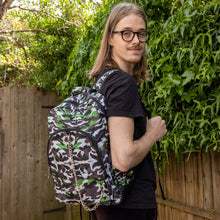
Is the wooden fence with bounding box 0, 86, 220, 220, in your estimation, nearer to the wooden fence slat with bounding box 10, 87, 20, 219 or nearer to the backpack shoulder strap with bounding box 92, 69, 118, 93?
the wooden fence slat with bounding box 10, 87, 20, 219

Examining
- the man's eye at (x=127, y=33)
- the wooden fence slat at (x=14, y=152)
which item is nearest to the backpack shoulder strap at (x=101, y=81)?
the man's eye at (x=127, y=33)

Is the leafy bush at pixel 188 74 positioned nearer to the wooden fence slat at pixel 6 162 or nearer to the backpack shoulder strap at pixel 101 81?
the backpack shoulder strap at pixel 101 81

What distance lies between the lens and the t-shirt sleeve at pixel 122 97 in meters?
1.00

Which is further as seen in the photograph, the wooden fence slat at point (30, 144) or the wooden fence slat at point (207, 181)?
the wooden fence slat at point (30, 144)

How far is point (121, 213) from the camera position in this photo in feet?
3.52

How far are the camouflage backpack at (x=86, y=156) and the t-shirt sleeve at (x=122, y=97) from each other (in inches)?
1.4

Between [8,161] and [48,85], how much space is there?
4.58ft

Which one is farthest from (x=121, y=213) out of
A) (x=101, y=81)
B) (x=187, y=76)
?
(x=187, y=76)

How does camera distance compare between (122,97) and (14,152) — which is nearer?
(122,97)

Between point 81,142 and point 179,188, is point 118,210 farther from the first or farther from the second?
point 179,188

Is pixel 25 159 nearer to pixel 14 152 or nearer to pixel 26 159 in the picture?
pixel 26 159

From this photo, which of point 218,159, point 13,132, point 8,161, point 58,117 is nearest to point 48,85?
point 13,132

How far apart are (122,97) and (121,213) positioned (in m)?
0.46

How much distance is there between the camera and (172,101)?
78.8 inches
